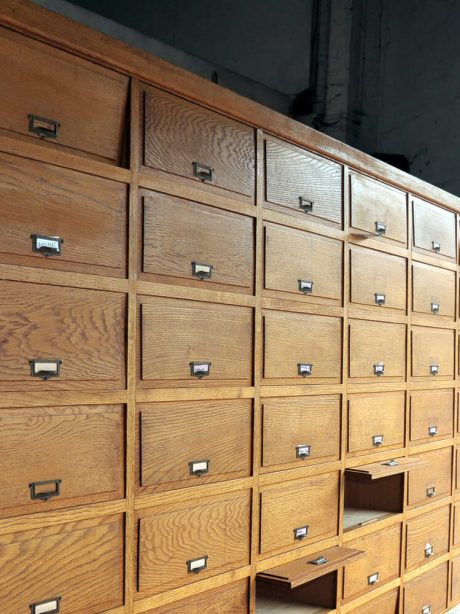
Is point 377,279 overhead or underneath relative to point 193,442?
overhead

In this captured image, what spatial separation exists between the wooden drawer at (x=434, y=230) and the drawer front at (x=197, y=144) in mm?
1470

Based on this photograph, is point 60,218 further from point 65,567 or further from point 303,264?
point 303,264

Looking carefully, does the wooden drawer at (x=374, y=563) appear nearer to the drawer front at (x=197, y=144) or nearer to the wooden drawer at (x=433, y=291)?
the wooden drawer at (x=433, y=291)

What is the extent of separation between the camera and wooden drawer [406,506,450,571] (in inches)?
154

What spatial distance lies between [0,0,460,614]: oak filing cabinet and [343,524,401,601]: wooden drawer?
0.04 ft

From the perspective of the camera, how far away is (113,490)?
2.30 metres

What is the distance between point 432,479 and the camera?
164 inches

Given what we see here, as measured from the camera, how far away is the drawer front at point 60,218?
6.70 ft

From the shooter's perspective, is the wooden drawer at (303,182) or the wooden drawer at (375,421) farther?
the wooden drawer at (375,421)

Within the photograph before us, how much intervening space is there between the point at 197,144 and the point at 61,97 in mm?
585

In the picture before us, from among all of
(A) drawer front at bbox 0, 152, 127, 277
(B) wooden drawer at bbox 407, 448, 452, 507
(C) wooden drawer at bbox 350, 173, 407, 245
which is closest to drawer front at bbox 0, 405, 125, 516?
(A) drawer front at bbox 0, 152, 127, 277

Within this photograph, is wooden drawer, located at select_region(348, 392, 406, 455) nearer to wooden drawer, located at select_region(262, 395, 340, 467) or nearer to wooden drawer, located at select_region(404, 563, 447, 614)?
wooden drawer, located at select_region(262, 395, 340, 467)

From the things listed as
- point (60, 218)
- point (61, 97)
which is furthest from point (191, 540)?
point (61, 97)


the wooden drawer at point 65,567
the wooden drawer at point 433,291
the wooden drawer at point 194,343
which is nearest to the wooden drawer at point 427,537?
the wooden drawer at point 433,291
